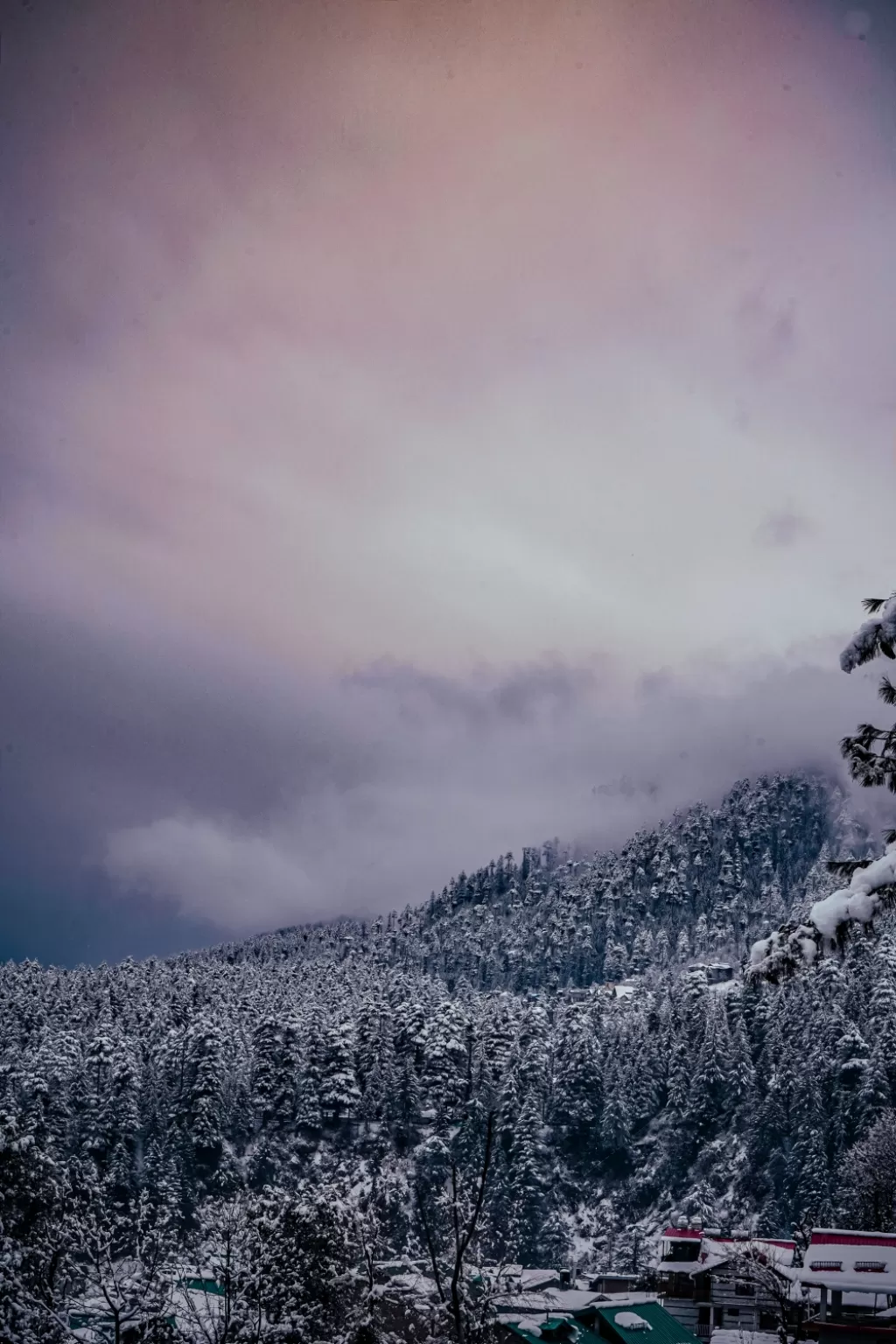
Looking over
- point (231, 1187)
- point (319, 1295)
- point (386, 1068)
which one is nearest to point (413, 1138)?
point (386, 1068)

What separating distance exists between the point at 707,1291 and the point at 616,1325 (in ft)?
48.9

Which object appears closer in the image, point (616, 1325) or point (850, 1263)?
point (850, 1263)

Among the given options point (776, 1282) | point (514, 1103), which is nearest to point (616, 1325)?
point (776, 1282)

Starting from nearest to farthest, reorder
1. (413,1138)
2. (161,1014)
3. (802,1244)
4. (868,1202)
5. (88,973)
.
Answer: (802,1244) < (868,1202) < (413,1138) < (161,1014) < (88,973)

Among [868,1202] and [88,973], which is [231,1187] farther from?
[88,973]

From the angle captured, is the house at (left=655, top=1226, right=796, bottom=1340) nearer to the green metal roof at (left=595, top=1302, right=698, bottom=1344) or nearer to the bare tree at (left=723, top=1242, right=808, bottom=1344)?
the bare tree at (left=723, top=1242, right=808, bottom=1344)

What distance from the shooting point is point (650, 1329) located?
153 feet

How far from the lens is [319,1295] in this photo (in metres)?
31.9

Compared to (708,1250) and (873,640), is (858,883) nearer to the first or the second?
(873,640)

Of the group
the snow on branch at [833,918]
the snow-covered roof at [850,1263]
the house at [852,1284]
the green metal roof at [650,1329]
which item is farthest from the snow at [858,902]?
A: the green metal roof at [650,1329]

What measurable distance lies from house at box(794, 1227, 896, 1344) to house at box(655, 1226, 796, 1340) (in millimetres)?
11537

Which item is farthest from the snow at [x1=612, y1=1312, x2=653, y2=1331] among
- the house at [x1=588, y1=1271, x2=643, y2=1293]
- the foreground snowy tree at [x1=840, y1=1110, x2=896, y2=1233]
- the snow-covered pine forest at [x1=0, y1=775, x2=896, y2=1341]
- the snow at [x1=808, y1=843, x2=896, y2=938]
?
the snow at [x1=808, y1=843, x2=896, y2=938]

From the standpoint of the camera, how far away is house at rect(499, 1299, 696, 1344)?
41625mm

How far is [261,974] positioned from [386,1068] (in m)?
96.3
